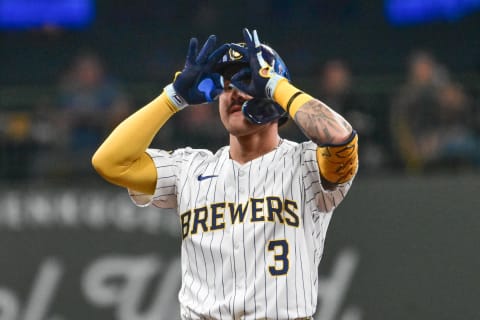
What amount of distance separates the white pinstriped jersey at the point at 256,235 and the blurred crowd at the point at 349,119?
3.88 m

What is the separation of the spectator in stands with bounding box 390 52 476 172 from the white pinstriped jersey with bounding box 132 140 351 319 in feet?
13.4

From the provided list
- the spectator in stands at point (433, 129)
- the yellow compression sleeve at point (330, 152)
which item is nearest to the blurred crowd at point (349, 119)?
the spectator in stands at point (433, 129)

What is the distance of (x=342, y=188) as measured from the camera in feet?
12.8

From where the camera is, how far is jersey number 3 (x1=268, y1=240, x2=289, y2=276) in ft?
12.6

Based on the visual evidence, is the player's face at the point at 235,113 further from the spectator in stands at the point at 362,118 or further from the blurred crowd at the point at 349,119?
the spectator in stands at the point at 362,118

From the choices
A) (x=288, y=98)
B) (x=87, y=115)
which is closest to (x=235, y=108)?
(x=288, y=98)

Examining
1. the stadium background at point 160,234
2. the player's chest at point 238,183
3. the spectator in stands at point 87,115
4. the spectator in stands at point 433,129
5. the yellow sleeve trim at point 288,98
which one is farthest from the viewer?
the spectator in stands at point 87,115

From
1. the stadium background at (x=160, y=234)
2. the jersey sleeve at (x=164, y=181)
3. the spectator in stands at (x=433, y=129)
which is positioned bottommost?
the stadium background at (x=160, y=234)

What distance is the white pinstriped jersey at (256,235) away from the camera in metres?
3.85

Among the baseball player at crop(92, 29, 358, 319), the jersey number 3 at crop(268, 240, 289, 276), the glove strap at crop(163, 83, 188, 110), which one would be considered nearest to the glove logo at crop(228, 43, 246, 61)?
the baseball player at crop(92, 29, 358, 319)

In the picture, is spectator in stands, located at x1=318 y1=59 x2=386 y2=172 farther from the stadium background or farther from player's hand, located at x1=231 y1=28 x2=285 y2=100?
player's hand, located at x1=231 y1=28 x2=285 y2=100

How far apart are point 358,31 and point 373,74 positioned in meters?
0.68

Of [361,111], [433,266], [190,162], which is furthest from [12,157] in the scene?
[190,162]

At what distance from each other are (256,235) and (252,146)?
1.44 feet
